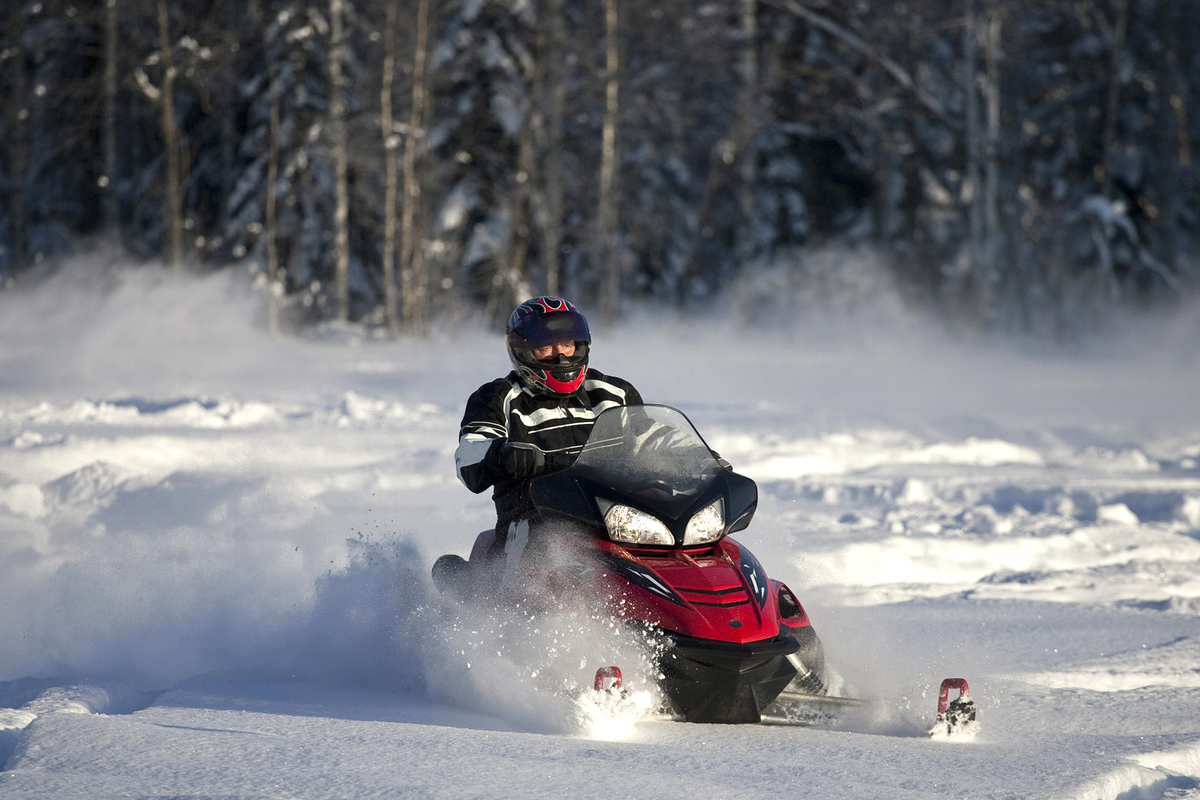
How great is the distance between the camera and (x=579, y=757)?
335cm

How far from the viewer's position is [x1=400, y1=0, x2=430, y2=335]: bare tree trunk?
22.4 m

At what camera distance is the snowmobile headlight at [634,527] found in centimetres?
402

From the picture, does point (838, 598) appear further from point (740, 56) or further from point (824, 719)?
point (740, 56)

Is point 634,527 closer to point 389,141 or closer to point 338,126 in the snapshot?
point 389,141

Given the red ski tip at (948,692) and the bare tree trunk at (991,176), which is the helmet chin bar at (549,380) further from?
the bare tree trunk at (991,176)

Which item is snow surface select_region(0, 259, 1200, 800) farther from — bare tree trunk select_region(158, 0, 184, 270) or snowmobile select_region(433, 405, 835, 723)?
bare tree trunk select_region(158, 0, 184, 270)

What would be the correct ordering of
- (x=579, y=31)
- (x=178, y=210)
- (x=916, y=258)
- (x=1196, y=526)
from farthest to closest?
(x=916, y=258)
(x=579, y=31)
(x=178, y=210)
(x=1196, y=526)

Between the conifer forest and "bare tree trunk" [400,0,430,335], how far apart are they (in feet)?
0.20

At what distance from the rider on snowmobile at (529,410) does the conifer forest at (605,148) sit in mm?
18005

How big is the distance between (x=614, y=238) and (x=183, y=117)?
12.9m

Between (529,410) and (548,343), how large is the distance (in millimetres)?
323

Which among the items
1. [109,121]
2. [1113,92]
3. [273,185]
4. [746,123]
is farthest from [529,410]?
[1113,92]

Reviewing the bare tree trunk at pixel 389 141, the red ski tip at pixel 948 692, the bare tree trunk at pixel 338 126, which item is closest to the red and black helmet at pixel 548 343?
the red ski tip at pixel 948 692

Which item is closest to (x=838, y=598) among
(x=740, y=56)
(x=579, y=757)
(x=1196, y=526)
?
(x=579, y=757)
